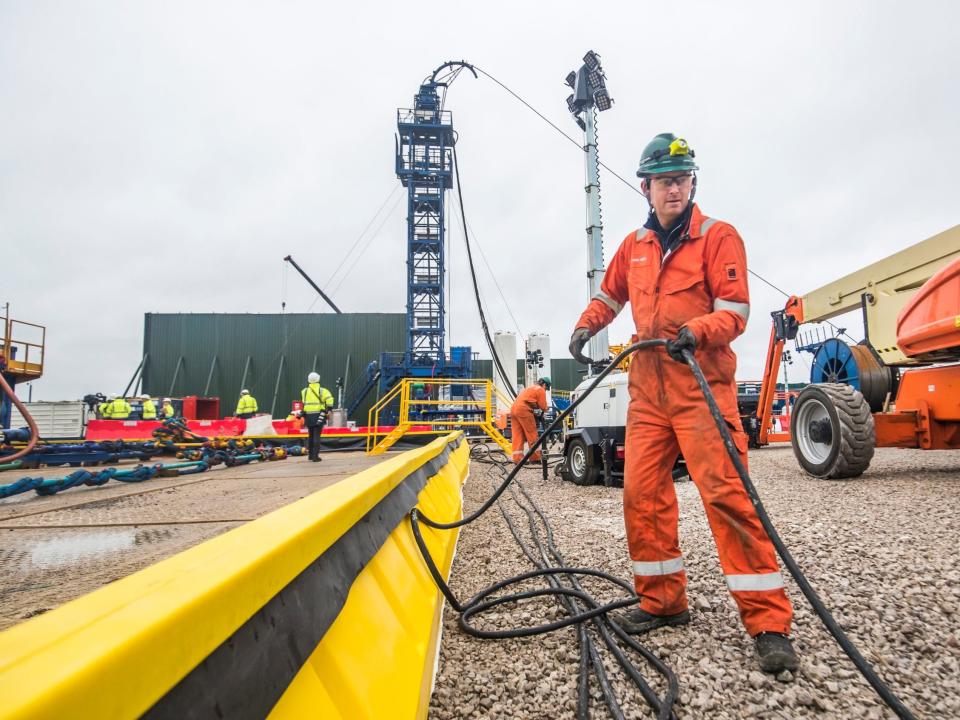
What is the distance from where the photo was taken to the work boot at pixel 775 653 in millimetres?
1776

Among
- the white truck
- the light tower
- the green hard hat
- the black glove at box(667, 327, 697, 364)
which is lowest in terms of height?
the white truck

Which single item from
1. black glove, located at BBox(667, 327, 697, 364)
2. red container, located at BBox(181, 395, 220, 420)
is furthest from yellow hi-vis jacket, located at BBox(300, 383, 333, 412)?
red container, located at BBox(181, 395, 220, 420)

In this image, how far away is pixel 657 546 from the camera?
2221 millimetres

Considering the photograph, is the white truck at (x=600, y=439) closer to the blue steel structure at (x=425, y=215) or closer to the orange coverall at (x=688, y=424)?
the orange coverall at (x=688, y=424)

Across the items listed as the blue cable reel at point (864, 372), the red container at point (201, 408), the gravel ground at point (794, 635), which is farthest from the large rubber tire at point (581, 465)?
the red container at point (201, 408)

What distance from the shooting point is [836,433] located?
5.38m

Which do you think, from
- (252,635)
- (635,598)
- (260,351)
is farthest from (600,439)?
(260,351)

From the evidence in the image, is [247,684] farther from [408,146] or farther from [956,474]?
[408,146]

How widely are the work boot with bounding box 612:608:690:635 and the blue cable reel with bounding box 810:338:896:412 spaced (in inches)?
224

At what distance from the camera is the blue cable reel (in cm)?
640

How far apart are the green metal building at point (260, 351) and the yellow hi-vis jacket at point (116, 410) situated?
37.0 ft

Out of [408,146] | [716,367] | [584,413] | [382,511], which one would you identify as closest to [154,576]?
[382,511]

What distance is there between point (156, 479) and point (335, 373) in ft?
71.6

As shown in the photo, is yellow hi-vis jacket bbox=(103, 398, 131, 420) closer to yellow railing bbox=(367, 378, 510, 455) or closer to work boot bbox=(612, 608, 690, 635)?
yellow railing bbox=(367, 378, 510, 455)
